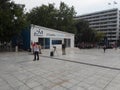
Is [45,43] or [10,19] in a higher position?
[10,19]

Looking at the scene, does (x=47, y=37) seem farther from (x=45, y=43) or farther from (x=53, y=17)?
(x=53, y=17)

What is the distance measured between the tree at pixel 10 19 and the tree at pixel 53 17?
18.8 m

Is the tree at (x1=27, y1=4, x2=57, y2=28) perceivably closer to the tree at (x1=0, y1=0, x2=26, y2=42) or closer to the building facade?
the building facade

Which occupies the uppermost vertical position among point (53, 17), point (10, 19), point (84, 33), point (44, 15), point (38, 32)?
Result: point (44, 15)

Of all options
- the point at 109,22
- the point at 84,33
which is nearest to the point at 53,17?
the point at 84,33

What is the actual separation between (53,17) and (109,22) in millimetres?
59231

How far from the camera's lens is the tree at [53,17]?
42.1 meters

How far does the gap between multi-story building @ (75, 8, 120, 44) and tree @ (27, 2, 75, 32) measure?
46.1 metres

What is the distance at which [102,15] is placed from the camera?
9656 centimetres

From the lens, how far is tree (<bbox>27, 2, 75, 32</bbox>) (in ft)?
138

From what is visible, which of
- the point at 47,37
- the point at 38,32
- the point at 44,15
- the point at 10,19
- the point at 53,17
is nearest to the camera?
the point at 10,19

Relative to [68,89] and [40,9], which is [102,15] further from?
[68,89]

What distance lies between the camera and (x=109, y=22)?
9262cm

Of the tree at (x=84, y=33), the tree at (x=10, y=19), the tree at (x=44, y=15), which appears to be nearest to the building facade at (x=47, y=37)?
the tree at (x=10, y=19)
